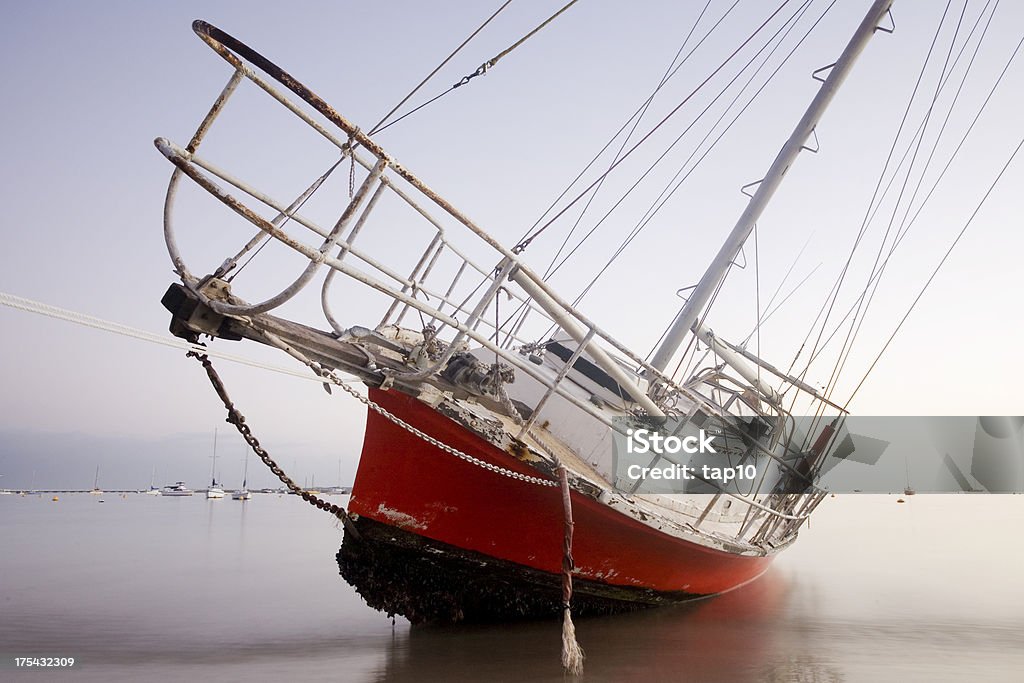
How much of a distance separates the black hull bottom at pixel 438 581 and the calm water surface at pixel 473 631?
29 centimetres

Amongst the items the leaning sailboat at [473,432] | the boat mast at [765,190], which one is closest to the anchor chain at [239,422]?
the leaning sailboat at [473,432]

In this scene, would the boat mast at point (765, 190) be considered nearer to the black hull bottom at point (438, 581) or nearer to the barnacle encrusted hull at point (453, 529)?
the barnacle encrusted hull at point (453, 529)

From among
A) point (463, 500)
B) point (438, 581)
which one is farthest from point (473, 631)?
point (463, 500)

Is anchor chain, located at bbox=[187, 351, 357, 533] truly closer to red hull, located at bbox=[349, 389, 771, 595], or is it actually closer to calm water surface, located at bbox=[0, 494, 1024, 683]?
red hull, located at bbox=[349, 389, 771, 595]

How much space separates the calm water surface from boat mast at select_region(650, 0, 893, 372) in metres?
4.32

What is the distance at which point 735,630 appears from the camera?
353 inches

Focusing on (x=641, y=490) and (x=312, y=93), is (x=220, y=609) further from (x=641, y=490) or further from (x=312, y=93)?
(x=312, y=93)

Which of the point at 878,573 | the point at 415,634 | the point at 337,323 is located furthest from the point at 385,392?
the point at 878,573

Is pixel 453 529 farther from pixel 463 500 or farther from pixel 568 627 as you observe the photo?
pixel 568 627

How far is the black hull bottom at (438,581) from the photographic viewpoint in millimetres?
6973

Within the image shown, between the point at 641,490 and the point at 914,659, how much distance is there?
12.1 feet

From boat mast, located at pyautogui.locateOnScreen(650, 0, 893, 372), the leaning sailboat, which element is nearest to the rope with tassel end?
the leaning sailboat

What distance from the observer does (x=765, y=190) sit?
1091 cm

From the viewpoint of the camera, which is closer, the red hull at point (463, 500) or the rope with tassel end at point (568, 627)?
the rope with tassel end at point (568, 627)
